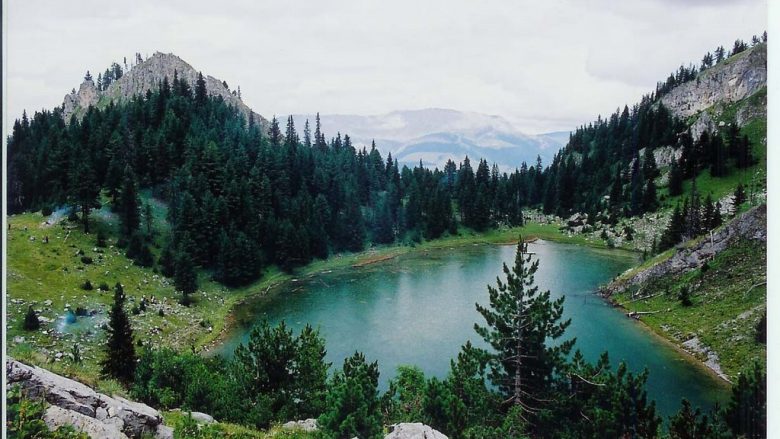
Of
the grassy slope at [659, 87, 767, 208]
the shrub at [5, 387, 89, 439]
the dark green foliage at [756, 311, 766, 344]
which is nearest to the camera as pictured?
the shrub at [5, 387, 89, 439]

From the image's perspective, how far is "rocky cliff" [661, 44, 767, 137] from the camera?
6.23 meters

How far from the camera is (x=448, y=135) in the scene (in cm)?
756

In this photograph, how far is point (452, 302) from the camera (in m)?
7.32

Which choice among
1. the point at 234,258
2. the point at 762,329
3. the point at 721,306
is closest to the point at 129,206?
the point at 234,258

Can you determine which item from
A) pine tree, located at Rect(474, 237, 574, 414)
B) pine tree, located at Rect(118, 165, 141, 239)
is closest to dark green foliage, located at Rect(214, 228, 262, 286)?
pine tree, located at Rect(118, 165, 141, 239)

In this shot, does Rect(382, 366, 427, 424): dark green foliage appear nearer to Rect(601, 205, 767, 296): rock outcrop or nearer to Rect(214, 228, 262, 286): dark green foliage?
Rect(214, 228, 262, 286): dark green foliage

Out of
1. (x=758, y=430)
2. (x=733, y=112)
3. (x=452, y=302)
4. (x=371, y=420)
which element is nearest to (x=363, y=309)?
(x=452, y=302)

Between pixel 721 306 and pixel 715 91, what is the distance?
3.31 metres

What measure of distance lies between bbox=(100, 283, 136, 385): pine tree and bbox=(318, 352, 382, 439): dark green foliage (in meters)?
2.94

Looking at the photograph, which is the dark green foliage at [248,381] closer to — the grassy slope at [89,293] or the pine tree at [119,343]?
the pine tree at [119,343]

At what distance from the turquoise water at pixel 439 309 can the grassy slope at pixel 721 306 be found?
363mm

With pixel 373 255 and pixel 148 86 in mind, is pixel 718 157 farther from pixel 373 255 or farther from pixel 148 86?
pixel 148 86

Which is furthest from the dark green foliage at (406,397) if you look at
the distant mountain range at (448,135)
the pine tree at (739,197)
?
the pine tree at (739,197)

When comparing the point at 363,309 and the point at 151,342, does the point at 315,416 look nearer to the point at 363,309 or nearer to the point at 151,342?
the point at 363,309
